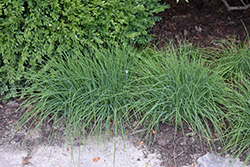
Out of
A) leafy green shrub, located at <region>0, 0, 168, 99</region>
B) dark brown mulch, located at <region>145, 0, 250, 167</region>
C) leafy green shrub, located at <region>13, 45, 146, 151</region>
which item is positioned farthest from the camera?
dark brown mulch, located at <region>145, 0, 250, 167</region>

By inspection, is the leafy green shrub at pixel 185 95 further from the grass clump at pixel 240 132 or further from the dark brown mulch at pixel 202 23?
the dark brown mulch at pixel 202 23

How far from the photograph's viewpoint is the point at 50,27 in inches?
114

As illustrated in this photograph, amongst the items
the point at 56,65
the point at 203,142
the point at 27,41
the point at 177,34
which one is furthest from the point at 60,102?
the point at 177,34

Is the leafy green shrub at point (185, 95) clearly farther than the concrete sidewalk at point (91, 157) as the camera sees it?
Yes

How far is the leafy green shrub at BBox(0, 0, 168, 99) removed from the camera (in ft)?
9.02

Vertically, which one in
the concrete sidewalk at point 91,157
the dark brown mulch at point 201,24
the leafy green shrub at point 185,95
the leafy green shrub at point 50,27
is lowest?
the concrete sidewalk at point 91,157

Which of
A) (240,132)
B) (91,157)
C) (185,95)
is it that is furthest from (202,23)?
(91,157)

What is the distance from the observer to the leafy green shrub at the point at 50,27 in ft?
9.02

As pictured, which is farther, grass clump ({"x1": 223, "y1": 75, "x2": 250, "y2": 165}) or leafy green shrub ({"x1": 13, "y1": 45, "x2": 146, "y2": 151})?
leafy green shrub ({"x1": 13, "y1": 45, "x2": 146, "y2": 151})

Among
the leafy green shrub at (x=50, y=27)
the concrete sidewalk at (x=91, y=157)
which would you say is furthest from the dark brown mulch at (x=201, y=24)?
the concrete sidewalk at (x=91, y=157)

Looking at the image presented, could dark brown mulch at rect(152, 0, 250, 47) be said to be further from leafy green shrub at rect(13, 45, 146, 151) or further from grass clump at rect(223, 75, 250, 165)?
grass clump at rect(223, 75, 250, 165)

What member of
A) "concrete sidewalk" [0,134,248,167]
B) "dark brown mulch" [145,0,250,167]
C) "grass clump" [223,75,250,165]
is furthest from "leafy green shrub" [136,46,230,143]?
"dark brown mulch" [145,0,250,167]

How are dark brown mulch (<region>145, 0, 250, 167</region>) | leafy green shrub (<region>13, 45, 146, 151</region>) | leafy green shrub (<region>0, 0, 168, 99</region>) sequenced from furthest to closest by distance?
dark brown mulch (<region>145, 0, 250, 167</region>) → leafy green shrub (<region>0, 0, 168, 99</region>) → leafy green shrub (<region>13, 45, 146, 151</region>)

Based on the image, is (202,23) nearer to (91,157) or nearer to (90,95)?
(90,95)
